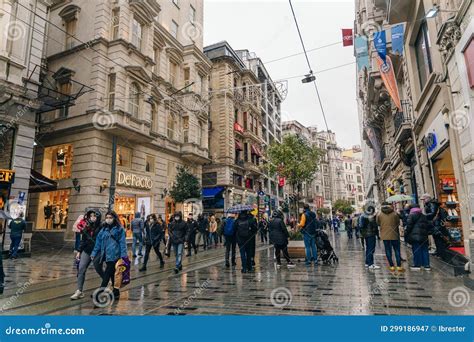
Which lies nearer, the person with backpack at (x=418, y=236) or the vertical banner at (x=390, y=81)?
the person with backpack at (x=418, y=236)

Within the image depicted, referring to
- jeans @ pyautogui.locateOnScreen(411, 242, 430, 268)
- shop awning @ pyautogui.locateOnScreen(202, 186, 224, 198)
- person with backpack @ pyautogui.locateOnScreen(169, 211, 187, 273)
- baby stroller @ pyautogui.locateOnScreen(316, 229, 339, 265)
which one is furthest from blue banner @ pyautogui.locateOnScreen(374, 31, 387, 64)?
shop awning @ pyautogui.locateOnScreen(202, 186, 224, 198)

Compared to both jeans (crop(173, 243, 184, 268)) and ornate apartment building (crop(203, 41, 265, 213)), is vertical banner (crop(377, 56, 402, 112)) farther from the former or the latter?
ornate apartment building (crop(203, 41, 265, 213))

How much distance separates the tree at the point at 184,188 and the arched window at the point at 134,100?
16.3 ft

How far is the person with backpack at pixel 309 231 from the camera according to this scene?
9578mm

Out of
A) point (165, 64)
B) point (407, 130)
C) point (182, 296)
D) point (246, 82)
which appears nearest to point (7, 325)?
point (182, 296)

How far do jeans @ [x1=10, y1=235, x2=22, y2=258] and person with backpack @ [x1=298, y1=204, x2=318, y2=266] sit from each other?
1084cm

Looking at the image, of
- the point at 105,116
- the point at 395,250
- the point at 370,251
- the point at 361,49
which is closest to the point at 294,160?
the point at 361,49

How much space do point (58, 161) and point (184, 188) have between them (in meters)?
7.62

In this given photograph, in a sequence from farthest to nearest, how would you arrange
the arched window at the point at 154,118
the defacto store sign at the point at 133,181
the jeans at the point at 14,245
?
1. the arched window at the point at 154,118
2. the defacto store sign at the point at 133,181
3. the jeans at the point at 14,245

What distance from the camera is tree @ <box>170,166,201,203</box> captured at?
Result: 68.2ft

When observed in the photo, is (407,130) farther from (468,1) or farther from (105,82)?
(105,82)

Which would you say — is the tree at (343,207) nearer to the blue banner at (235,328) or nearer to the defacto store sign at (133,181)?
the defacto store sign at (133,181)

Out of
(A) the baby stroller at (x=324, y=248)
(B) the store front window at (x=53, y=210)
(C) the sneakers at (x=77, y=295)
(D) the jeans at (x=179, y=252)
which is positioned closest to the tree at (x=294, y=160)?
(A) the baby stroller at (x=324, y=248)

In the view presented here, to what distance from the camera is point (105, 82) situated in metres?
18.2
